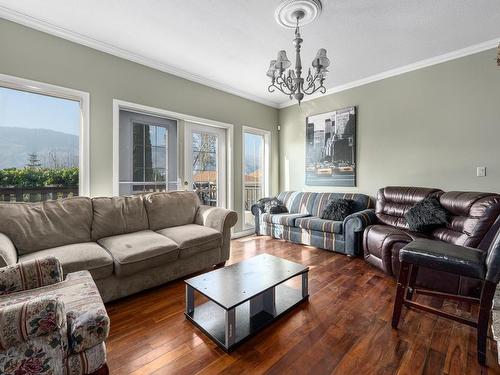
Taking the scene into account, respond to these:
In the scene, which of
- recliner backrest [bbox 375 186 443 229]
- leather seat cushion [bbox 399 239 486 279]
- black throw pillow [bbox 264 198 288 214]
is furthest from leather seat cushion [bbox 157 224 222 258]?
recliner backrest [bbox 375 186 443 229]

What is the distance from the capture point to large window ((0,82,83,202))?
246 cm

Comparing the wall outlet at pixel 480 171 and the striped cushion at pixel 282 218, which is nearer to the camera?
the wall outlet at pixel 480 171

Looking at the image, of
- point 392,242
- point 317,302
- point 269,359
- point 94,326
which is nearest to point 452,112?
point 392,242

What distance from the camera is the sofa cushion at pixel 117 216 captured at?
8.32 ft

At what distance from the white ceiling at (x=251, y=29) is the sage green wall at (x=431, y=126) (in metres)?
0.32

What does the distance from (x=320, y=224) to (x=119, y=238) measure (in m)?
2.69

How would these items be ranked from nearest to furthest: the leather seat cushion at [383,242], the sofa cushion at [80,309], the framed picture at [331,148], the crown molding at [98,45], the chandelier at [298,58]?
the sofa cushion at [80,309], the chandelier at [298,58], the crown molding at [98,45], the leather seat cushion at [383,242], the framed picture at [331,148]

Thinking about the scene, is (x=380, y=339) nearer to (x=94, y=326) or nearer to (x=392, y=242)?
(x=392, y=242)

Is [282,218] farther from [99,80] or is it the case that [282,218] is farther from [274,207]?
[99,80]

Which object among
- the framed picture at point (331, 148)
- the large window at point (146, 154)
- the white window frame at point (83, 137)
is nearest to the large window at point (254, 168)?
the framed picture at point (331, 148)

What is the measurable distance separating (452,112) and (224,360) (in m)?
3.88

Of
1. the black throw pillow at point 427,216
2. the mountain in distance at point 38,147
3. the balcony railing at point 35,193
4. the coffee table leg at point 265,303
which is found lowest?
the coffee table leg at point 265,303

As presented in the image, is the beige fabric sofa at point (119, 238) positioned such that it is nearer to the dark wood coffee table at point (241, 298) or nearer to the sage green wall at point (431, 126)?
the dark wood coffee table at point (241, 298)

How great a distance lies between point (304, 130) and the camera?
4766 millimetres
